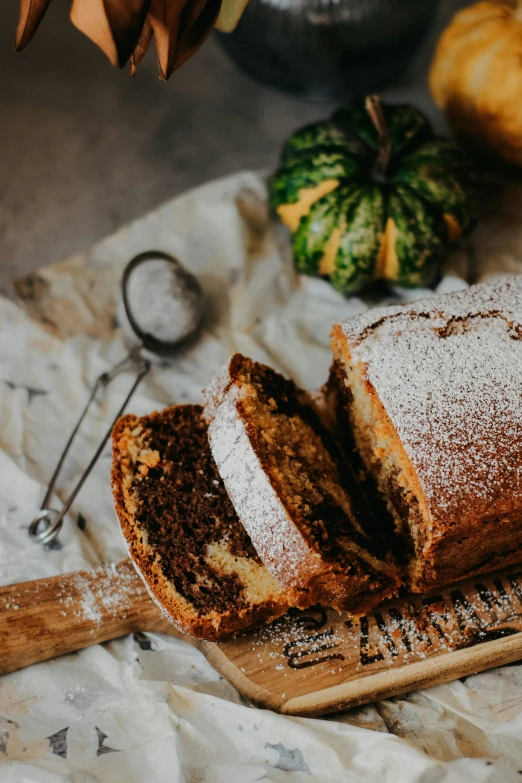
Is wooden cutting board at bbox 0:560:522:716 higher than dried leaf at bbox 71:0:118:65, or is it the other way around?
dried leaf at bbox 71:0:118:65

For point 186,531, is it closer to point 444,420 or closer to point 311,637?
point 311,637

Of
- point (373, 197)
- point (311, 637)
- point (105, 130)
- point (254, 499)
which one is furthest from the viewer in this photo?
point (105, 130)

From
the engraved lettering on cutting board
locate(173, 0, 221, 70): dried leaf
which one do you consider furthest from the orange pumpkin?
the engraved lettering on cutting board

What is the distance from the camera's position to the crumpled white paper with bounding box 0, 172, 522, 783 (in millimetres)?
1846

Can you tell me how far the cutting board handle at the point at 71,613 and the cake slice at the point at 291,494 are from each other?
Answer: 43 cm

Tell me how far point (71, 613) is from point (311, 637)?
0.67m

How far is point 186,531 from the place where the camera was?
2039mm

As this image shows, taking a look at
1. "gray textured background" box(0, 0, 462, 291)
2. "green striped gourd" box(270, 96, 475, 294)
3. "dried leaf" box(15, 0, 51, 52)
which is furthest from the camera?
"gray textured background" box(0, 0, 462, 291)

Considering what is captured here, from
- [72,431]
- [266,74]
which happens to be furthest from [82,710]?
[266,74]

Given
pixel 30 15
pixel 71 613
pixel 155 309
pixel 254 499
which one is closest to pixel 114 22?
pixel 30 15

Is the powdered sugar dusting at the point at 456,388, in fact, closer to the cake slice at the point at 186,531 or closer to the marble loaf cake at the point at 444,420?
the marble loaf cake at the point at 444,420

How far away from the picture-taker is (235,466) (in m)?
1.95

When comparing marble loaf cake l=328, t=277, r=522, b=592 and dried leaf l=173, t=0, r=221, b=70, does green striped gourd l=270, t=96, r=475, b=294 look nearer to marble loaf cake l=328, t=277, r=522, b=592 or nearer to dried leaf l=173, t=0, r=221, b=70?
marble loaf cake l=328, t=277, r=522, b=592

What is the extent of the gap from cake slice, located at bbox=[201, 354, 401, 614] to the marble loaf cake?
131mm
